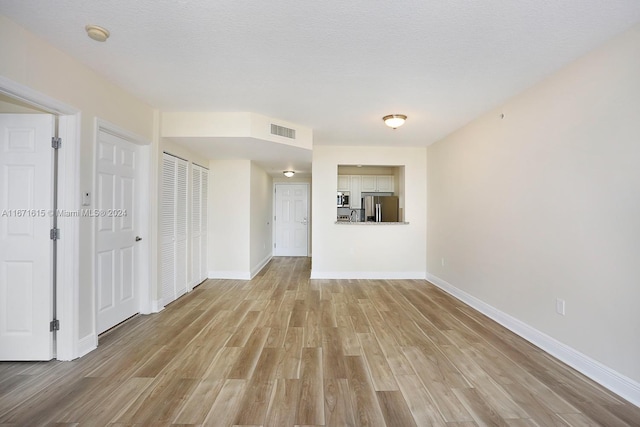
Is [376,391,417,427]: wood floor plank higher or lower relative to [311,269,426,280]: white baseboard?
lower

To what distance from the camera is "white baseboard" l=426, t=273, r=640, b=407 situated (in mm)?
1919

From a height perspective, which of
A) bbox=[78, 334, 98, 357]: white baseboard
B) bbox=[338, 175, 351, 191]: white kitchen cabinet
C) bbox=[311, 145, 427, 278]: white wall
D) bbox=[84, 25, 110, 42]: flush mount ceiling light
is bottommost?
bbox=[78, 334, 98, 357]: white baseboard

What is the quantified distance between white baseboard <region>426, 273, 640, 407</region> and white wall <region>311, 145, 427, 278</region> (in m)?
1.85

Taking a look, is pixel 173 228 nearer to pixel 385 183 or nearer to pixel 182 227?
pixel 182 227

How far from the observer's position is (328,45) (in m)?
2.15

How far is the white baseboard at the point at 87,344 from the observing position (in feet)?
8.07

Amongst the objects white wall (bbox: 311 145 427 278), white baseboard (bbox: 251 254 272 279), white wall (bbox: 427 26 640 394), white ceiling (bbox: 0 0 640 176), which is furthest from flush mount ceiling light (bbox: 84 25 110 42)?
white baseboard (bbox: 251 254 272 279)

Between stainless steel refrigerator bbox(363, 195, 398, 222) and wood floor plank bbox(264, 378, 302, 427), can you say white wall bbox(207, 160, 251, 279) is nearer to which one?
stainless steel refrigerator bbox(363, 195, 398, 222)

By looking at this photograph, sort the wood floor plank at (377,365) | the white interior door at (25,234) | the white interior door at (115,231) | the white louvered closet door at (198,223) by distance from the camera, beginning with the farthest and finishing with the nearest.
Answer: the white louvered closet door at (198,223) → the white interior door at (115,231) → the white interior door at (25,234) → the wood floor plank at (377,365)

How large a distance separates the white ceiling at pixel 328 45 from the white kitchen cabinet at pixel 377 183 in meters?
3.78

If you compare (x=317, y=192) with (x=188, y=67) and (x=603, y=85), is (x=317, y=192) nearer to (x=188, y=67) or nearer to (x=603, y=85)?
(x=188, y=67)

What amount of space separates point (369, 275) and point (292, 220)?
3.48 metres

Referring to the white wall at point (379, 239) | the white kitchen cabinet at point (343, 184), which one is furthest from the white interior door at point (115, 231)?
the white kitchen cabinet at point (343, 184)

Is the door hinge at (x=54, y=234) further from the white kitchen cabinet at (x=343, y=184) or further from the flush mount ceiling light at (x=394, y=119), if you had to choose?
the white kitchen cabinet at (x=343, y=184)
